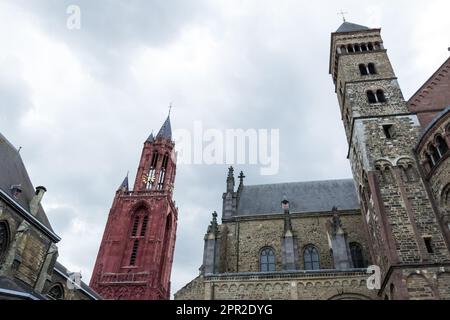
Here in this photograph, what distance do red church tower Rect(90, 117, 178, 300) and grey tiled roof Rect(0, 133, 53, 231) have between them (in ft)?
54.0

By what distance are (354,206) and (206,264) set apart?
12475mm

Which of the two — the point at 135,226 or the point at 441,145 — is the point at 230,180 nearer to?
the point at 441,145

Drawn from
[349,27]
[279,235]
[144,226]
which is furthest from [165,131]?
[279,235]

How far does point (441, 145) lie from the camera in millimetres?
15016

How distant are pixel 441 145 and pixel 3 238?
23.0 meters

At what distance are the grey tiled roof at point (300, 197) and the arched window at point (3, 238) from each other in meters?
15.5

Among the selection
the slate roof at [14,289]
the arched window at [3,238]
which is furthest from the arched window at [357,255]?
the arched window at [3,238]

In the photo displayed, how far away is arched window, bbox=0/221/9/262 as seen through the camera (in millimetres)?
A: 17391

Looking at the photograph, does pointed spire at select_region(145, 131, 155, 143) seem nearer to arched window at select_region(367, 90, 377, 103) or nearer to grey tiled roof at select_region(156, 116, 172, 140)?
grey tiled roof at select_region(156, 116, 172, 140)

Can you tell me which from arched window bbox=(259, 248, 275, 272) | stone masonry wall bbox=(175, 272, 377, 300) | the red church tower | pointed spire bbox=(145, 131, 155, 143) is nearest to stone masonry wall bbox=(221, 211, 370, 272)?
arched window bbox=(259, 248, 275, 272)

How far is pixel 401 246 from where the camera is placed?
13773 millimetres

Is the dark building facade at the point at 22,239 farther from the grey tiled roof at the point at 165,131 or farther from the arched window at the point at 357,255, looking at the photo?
the grey tiled roof at the point at 165,131
